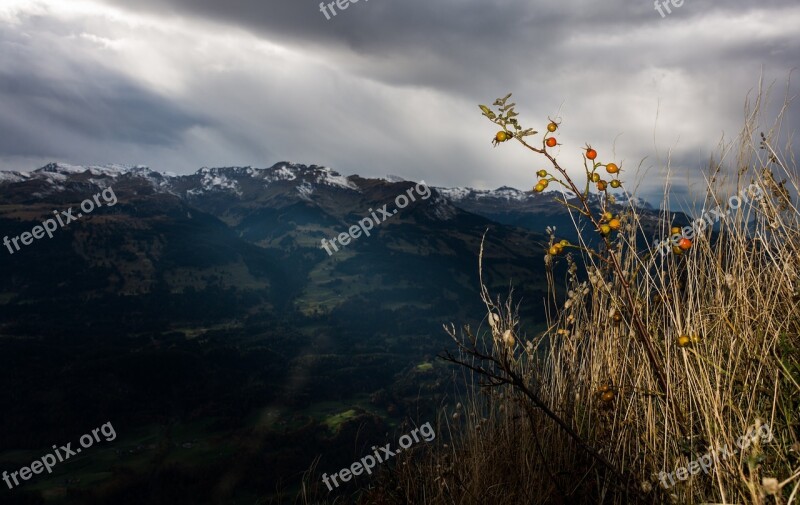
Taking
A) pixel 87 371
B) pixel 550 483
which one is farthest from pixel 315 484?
pixel 87 371

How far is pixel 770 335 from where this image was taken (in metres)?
2.71

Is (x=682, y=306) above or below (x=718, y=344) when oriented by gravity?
above

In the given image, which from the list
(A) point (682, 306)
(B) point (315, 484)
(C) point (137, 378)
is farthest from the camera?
(C) point (137, 378)

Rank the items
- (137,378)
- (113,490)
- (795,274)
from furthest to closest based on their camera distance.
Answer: (137,378), (113,490), (795,274)

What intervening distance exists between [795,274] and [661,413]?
48.7 inches

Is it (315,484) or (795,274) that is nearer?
(795,274)

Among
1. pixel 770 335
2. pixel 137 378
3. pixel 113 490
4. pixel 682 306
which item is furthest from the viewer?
pixel 137 378

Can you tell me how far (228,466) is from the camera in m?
110

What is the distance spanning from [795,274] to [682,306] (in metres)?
0.65

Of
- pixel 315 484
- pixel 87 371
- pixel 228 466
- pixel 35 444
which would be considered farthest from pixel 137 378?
pixel 315 484

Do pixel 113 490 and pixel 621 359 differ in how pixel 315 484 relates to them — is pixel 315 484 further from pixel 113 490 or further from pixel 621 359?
pixel 113 490

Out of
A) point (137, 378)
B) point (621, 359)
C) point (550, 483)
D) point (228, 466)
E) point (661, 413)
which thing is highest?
point (621, 359)

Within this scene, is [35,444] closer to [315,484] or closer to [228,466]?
[228,466]

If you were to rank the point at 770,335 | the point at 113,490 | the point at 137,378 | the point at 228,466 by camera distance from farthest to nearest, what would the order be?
the point at 137,378 → the point at 228,466 → the point at 113,490 → the point at 770,335
